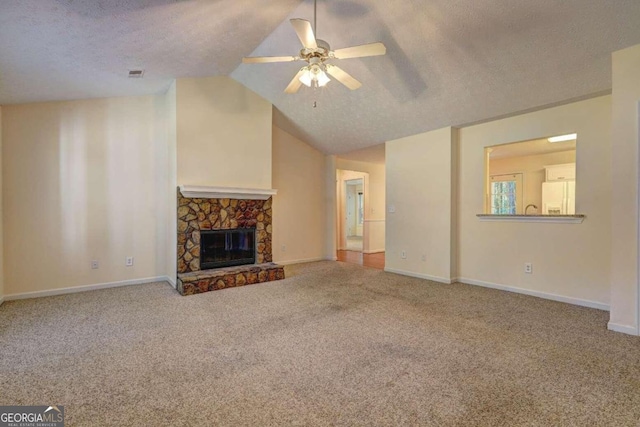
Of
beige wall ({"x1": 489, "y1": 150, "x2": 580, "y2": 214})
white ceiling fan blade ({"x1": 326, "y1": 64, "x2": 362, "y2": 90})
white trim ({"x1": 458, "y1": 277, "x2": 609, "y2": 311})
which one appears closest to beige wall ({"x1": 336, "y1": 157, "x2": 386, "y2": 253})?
beige wall ({"x1": 489, "y1": 150, "x2": 580, "y2": 214})

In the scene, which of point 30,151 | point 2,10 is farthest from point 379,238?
point 2,10

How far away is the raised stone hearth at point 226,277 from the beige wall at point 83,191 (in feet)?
3.35

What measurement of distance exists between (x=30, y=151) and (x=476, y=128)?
5.87 metres

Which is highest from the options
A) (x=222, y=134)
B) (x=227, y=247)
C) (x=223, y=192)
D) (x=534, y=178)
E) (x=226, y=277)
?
(x=222, y=134)

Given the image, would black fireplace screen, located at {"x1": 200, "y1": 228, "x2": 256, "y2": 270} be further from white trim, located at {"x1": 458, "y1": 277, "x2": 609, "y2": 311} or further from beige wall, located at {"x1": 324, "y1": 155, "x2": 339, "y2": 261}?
white trim, located at {"x1": 458, "y1": 277, "x2": 609, "y2": 311}

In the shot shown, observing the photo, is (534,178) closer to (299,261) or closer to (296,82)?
(299,261)

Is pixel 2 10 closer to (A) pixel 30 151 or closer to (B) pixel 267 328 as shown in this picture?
(A) pixel 30 151

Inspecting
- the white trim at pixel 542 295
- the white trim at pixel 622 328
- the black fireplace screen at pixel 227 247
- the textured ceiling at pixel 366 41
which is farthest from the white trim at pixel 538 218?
the black fireplace screen at pixel 227 247

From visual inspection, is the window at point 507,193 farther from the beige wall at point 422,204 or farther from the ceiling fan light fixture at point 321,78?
Result: the ceiling fan light fixture at point 321,78

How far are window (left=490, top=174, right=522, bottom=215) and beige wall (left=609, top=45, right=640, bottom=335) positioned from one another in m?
4.13

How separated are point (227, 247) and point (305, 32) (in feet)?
11.4

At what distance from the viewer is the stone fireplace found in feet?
13.9

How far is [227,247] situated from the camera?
4.87m

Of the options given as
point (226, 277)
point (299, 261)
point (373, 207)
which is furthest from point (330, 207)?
point (226, 277)
